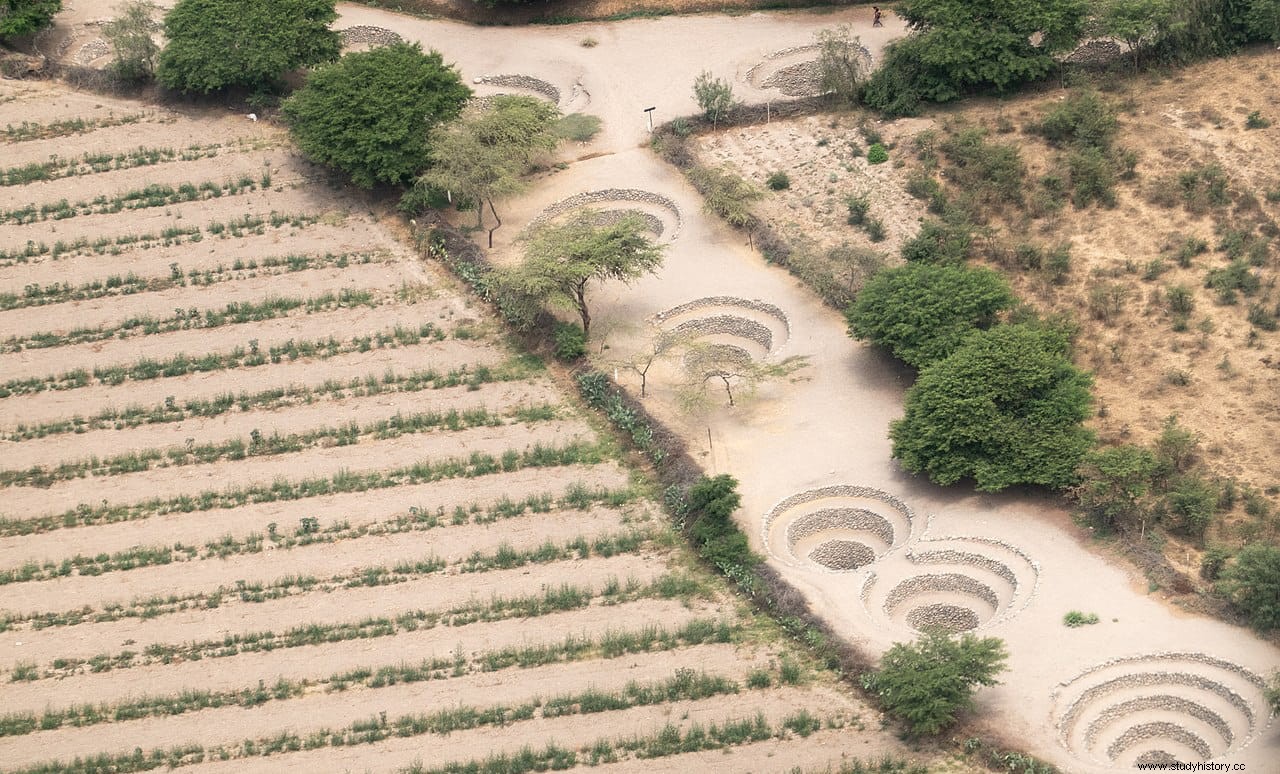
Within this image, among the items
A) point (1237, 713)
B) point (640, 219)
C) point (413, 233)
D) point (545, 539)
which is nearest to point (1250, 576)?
point (1237, 713)

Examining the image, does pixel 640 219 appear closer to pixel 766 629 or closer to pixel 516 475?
pixel 516 475

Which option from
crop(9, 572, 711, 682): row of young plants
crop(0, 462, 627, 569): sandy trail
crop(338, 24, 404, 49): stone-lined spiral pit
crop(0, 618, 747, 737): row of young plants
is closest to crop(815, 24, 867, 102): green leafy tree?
crop(338, 24, 404, 49): stone-lined spiral pit

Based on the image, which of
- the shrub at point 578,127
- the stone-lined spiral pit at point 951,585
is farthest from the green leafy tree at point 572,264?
the stone-lined spiral pit at point 951,585

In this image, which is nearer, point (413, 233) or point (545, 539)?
point (545, 539)

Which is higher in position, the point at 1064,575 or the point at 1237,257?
the point at 1237,257

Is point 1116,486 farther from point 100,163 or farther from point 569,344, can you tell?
point 100,163

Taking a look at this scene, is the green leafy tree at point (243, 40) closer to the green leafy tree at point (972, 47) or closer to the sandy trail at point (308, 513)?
the green leafy tree at point (972, 47)

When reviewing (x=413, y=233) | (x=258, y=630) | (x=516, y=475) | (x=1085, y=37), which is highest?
(x=1085, y=37)
